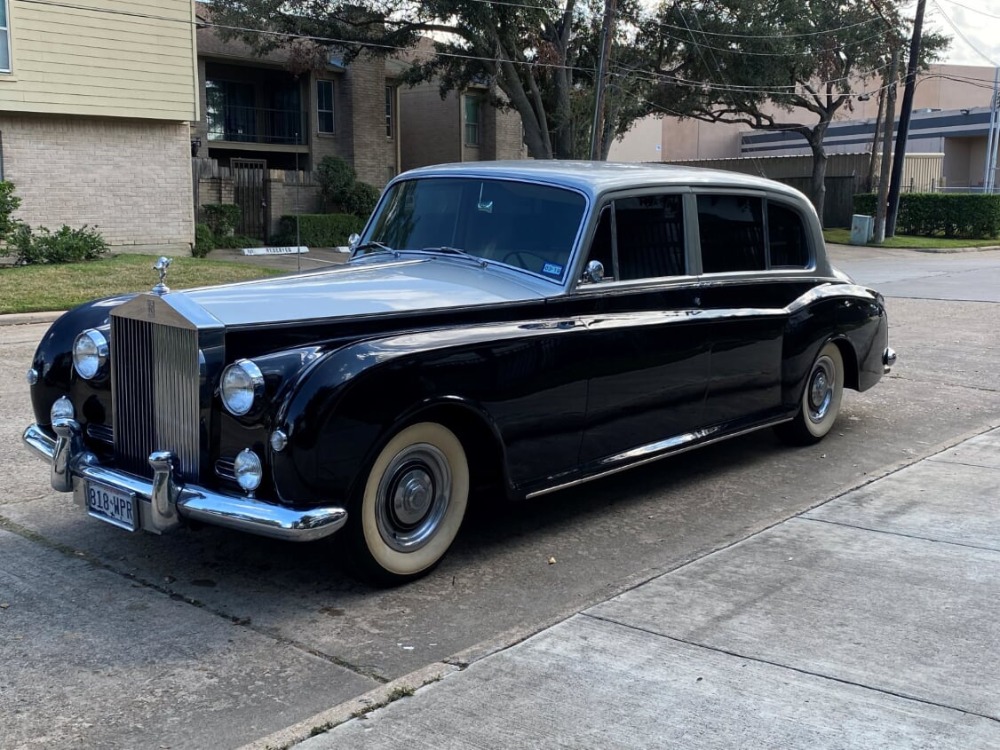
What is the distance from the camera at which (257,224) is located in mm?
27828

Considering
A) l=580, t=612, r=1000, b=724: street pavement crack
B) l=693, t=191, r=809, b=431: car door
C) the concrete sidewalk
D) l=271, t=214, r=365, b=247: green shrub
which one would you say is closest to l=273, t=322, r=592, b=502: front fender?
the concrete sidewalk

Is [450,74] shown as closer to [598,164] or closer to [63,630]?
[598,164]

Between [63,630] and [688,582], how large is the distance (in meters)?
2.64

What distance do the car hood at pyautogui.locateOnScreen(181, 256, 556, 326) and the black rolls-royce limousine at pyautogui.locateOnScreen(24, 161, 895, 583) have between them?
2 cm

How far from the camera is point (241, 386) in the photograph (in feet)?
13.6

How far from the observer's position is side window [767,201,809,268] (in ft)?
22.3

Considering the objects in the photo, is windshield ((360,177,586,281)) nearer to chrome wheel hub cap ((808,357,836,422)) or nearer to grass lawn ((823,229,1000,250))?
chrome wheel hub cap ((808,357,836,422))

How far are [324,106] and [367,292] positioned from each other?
101ft

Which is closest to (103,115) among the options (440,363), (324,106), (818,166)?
(324,106)

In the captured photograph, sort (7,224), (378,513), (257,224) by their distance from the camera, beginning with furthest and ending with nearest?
(257,224), (7,224), (378,513)

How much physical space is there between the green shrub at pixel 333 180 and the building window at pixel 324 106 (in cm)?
332

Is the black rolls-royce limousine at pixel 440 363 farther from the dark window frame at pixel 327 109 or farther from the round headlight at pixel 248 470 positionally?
the dark window frame at pixel 327 109

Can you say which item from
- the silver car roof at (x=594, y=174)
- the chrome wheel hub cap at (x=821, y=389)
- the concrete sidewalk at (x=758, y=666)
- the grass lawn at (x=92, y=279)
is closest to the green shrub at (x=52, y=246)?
the grass lawn at (x=92, y=279)

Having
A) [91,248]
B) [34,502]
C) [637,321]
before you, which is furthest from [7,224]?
[637,321]
